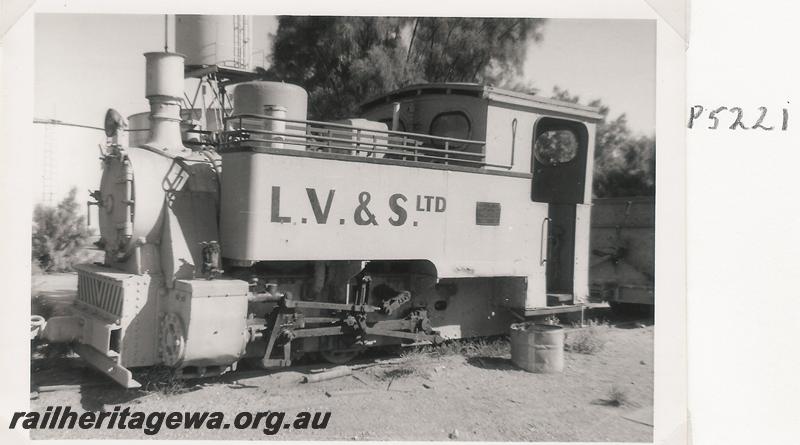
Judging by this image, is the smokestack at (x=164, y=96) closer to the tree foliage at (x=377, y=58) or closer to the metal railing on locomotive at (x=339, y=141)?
the metal railing on locomotive at (x=339, y=141)

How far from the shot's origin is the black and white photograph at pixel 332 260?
5.23m

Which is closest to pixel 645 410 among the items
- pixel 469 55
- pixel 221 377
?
pixel 221 377

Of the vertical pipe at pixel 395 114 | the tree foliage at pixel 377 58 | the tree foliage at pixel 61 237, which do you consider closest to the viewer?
the vertical pipe at pixel 395 114

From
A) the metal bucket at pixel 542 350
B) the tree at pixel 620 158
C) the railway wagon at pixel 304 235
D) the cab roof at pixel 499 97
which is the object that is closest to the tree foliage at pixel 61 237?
the railway wagon at pixel 304 235

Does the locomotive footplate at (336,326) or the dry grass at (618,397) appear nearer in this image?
the dry grass at (618,397)

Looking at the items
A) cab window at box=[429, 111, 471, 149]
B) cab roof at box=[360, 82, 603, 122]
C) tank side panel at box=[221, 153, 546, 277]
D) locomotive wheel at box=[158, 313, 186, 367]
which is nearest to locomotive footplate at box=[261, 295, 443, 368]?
tank side panel at box=[221, 153, 546, 277]

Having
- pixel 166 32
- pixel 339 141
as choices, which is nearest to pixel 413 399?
pixel 339 141

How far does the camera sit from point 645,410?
214 inches

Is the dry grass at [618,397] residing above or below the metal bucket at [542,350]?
below

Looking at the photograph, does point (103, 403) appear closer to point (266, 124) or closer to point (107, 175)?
point (107, 175)

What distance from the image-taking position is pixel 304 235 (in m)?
5.54

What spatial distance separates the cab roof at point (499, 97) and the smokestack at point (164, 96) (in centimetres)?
274

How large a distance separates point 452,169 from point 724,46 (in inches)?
108

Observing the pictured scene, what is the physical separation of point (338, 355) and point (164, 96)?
319cm
